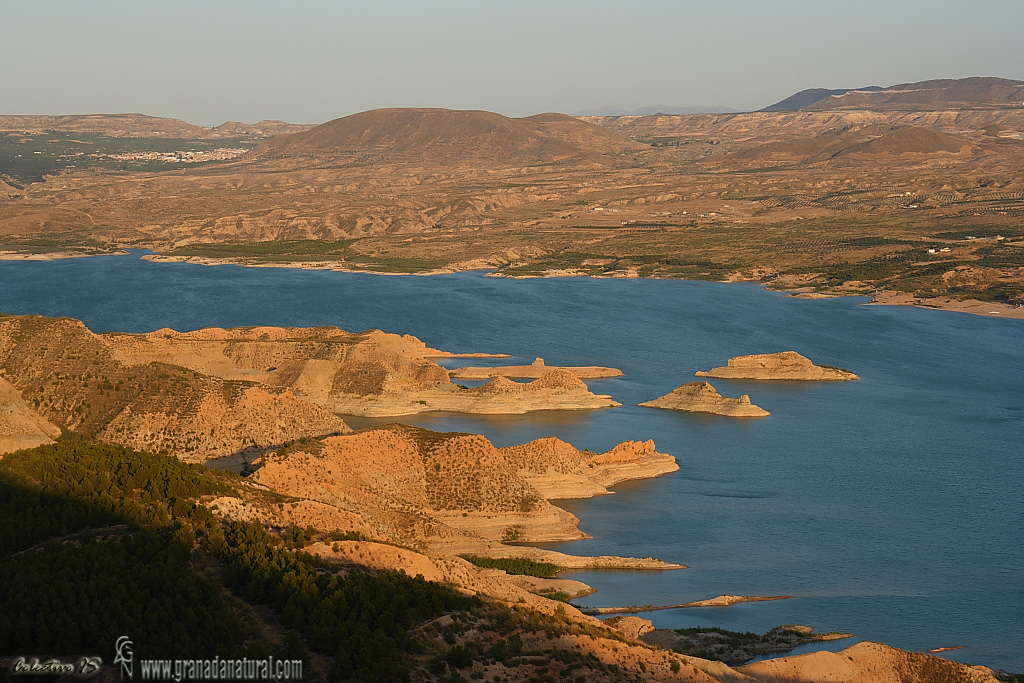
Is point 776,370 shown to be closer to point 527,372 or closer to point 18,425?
point 527,372

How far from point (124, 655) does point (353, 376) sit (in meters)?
72.3

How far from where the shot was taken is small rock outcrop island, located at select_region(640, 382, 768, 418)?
105750mm

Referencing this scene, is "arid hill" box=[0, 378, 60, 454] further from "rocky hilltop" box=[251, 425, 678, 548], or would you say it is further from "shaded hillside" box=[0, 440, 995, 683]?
"shaded hillside" box=[0, 440, 995, 683]

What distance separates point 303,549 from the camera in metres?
43.4

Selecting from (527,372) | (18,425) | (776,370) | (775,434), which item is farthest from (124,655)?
(776,370)

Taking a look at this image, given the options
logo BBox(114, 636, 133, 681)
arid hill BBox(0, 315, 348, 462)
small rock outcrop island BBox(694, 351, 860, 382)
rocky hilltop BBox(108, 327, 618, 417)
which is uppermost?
logo BBox(114, 636, 133, 681)

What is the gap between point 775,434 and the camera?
3893 inches

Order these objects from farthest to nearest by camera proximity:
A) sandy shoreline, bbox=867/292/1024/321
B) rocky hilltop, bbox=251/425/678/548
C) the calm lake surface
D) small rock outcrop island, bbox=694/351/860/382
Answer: sandy shoreline, bbox=867/292/1024/321
small rock outcrop island, bbox=694/351/860/382
rocky hilltop, bbox=251/425/678/548
the calm lake surface

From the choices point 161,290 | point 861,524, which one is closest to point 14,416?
point 861,524

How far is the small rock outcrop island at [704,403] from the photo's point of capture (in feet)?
347

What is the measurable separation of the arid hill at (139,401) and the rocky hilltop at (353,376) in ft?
55.0

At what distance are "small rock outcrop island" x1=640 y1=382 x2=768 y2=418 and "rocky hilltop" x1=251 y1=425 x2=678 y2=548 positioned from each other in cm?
3768

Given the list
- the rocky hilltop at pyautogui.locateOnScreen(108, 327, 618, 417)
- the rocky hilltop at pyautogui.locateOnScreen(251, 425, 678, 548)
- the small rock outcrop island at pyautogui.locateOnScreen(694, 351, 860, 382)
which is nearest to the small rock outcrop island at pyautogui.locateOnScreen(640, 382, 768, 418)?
the rocky hilltop at pyautogui.locateOnScreen(108, 327, 618, 417)

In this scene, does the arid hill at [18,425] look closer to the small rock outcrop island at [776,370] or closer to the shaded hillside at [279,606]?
the shaded hillside at [279,606]
